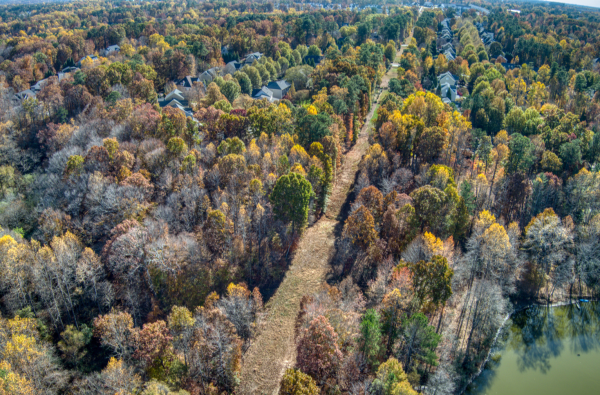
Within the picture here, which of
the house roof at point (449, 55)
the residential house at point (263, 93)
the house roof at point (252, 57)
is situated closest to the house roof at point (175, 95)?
the residential house at point (263, 93)

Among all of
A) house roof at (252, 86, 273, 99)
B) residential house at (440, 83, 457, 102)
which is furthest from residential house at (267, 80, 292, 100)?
residential house at (440, 83, 457, 102)

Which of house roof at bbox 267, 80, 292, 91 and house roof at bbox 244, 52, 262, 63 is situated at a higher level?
house roof at bbox 244, 52, 262, 63

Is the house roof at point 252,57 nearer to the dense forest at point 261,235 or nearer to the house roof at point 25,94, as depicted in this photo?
the dense forest at point 261,235

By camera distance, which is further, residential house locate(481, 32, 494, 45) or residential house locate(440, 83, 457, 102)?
residential house locate(481, 32, 494, 45)

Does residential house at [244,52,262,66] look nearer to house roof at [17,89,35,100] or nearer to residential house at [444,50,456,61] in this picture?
house roof at [17,89,35,100]

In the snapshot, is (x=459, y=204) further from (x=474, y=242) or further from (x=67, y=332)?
(x=67, y=332)

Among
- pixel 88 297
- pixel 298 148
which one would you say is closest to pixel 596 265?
pixel 298 148

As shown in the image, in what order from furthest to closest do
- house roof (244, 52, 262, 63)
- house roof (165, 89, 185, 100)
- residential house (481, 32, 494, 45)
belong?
residential house (481, 32, 494, 45) → house roof (244, 52, 262, 63) → house roof (165, 89, 185, 100)
